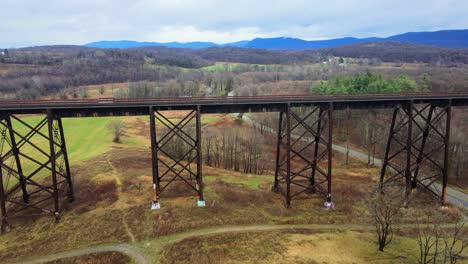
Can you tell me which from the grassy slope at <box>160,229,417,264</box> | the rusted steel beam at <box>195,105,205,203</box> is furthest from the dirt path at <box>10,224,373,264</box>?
the rusted steel beam at <box>195,105,205,203</box>

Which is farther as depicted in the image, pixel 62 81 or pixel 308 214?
pixel 62 81

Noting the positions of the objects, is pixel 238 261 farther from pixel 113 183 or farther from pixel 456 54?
pixel 456 54

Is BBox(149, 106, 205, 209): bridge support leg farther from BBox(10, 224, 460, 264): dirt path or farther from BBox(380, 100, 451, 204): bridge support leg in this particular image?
BBox(380, 100, 451, 204): bridge support leg

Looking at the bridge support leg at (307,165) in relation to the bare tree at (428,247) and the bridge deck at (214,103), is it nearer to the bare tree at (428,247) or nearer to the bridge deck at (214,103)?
the bridge deck at (214,103)

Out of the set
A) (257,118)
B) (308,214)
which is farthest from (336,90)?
(308,214)

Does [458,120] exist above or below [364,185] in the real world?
above

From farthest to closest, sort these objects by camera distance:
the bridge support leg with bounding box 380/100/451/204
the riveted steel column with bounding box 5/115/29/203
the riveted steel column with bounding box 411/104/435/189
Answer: the riveted steel column with bounding box 411/104/435/189 → the bridge support leg with bounding box 380/100/451/204 → the riveted steel column with bounding box 5/115/29/203

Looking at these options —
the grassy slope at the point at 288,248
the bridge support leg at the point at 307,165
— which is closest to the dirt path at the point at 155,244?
the grassy slope at the point at 288,248

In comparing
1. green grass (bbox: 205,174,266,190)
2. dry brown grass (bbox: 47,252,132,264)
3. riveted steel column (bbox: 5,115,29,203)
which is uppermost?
riveted steel column (bbox: 5,115,29,203)
